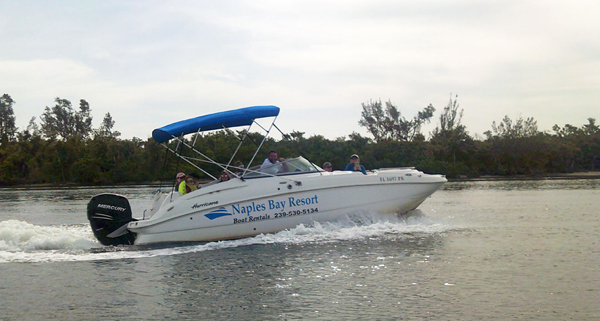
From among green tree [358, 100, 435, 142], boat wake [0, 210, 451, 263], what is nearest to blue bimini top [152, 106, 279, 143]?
boat wake [0, 210, 451, 263]

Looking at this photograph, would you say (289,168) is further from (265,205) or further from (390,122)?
(390,122)

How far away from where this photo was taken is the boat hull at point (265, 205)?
40.4 ft

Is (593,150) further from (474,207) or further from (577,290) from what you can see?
(577,290)

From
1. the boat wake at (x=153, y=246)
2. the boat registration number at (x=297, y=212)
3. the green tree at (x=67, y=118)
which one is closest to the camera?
the boat wake at (x=153, y=246)

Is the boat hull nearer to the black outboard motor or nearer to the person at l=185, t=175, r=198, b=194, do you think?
the black outboard motor

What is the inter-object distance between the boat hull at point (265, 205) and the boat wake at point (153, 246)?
0.78 ft

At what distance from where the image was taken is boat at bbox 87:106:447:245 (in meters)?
12.3

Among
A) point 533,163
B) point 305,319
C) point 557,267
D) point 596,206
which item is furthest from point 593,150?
point 305,319

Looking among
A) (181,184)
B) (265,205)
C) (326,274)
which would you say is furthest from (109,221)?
(326,274)

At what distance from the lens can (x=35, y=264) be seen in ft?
34.3

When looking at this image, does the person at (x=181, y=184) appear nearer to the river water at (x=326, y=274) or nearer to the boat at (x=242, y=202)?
the boat at (x=242, y=202)

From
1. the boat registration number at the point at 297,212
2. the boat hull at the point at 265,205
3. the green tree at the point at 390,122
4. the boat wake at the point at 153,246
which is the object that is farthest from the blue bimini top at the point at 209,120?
the green tree at the point at 390,122

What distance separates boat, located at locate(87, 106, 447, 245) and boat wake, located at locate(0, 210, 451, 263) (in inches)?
9.5

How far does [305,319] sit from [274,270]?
2.85 meters
